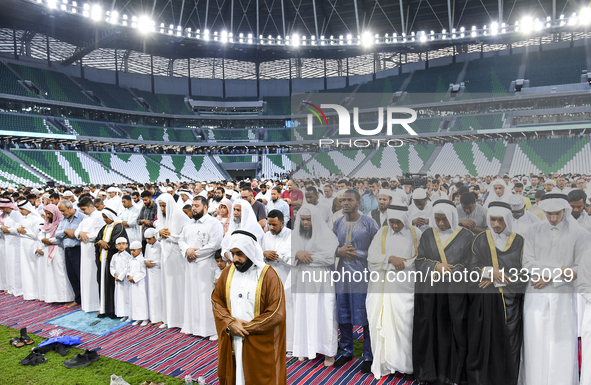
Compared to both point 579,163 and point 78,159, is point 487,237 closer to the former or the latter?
point 579,163

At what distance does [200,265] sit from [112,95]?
122 ft

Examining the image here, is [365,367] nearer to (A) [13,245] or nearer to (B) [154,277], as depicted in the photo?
(B) [154,277]

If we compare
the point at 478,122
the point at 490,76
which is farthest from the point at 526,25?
the point at 478,122

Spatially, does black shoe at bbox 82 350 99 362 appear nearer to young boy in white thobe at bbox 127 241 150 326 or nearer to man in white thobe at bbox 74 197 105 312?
young boy in white thobe at bbox 127 241 150 326

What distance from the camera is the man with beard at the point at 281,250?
13.1 feet

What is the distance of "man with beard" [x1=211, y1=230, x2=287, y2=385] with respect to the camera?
2.94 metres

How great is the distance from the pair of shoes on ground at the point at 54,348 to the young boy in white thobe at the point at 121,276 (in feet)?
3.16

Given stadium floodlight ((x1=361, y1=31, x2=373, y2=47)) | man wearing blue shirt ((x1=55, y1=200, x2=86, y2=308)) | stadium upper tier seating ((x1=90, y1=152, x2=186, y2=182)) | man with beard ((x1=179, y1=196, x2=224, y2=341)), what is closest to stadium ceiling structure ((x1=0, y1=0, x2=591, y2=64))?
stadium floodlight ((x1=361, y1=31, x2=373, y2=47))

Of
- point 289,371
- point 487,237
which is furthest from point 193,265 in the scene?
point 487,237

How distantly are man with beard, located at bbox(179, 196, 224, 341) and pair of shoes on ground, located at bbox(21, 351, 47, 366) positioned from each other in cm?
165

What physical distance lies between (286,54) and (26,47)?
23.5 m

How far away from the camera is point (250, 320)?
3.01m

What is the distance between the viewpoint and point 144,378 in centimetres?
387

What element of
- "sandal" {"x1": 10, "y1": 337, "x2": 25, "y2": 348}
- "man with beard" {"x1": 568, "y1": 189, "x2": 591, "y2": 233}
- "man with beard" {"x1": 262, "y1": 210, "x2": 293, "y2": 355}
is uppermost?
"man with beard" {"x1": 568, "y1": 189, "x2": 591, "y2": 233}
